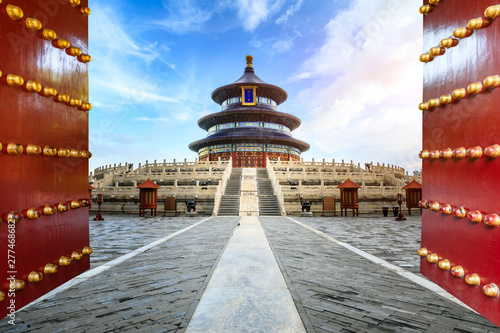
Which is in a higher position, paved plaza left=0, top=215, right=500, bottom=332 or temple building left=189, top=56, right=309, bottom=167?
temple building left=189, top=56, right=309, bottom=167

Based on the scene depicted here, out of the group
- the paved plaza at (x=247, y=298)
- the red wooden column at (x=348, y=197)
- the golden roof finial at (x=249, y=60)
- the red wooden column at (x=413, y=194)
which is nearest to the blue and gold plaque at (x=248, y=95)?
the golden roof finial at (x=249, y=60)

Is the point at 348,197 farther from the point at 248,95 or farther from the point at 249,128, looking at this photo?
the point at 248,95

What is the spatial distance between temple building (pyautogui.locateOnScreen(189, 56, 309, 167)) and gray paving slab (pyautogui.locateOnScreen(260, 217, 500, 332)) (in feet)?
93.3

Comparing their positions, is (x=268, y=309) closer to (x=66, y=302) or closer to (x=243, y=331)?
(x=243, y=331)

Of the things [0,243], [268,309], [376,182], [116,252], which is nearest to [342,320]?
[268,309]

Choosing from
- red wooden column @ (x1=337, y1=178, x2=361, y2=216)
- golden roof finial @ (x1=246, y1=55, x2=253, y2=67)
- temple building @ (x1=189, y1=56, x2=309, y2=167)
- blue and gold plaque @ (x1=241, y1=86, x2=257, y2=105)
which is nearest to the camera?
red wooden column @ (x1=337, y1=178, x2=361, y2=216)

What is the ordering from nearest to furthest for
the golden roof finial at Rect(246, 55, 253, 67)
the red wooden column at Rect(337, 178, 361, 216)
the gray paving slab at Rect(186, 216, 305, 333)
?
the gray paving slab at Rect(186, 216, 305, 333)
the red wooden column at Rect(337, 178, 361, 216)
the golden roof finial at Rect(246, 55, 253, 67)

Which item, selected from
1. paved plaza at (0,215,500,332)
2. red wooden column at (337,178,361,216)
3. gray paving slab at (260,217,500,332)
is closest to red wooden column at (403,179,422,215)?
red wooden column at (337,178,361,216)

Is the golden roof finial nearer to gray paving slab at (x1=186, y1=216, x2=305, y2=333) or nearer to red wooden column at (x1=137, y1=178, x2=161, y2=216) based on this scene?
red wooden column at (x1=137, y1=178, x2=161, y2=216)

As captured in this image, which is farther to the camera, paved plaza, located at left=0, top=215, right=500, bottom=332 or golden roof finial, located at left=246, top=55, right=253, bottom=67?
golden roof finial, located at left=246, top=55, right=253, bottom=67

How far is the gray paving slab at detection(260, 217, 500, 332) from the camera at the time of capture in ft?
7.49

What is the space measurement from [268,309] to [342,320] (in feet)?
2.19

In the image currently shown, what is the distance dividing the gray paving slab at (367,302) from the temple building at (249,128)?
93.3 ft

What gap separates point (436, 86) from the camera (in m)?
3.20
